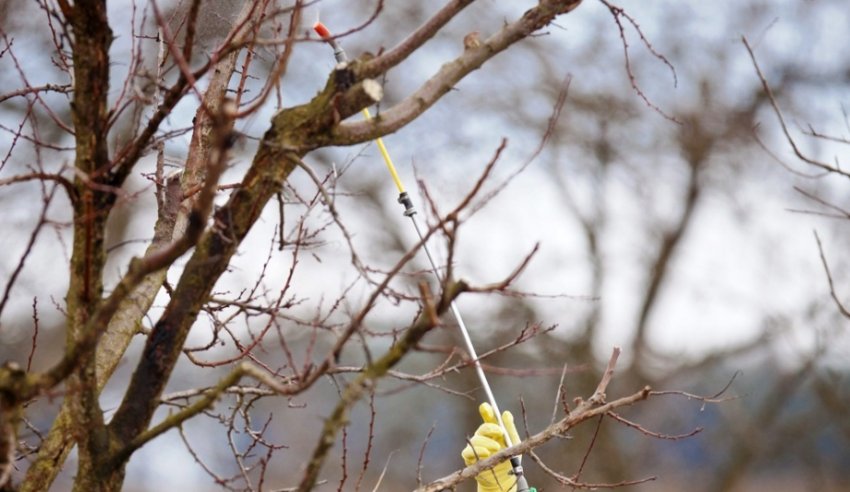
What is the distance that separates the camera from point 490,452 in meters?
3.66

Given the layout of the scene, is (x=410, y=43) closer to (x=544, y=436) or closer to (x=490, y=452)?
(x=544, y=436)

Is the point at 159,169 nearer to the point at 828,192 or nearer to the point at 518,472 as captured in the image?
the point at 518,472

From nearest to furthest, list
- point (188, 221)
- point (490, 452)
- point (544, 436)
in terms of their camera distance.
A: point (188, 221) < point (544, 436) < point (490, 452)

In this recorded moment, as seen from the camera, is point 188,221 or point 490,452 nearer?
point 188,221

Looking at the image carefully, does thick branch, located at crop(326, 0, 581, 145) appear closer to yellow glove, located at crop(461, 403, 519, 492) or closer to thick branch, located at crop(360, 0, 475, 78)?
thick branch, located at crop(360, 0, 475, 78)

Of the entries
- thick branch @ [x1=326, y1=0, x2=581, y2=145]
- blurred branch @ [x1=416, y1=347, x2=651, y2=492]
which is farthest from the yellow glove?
thick branch @ [x1=326, y1=0, x2=581, y2=145]

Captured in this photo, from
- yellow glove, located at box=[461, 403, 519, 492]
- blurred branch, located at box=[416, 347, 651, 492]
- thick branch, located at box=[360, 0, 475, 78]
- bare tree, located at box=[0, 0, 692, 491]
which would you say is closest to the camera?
bare tree, located at box=[0, 0, 692, 491]

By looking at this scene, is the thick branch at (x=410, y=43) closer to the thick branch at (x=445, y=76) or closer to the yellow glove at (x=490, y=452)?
the thick branch at (x=445, y=76)

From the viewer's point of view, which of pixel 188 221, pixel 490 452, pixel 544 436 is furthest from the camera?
pixel 490 452

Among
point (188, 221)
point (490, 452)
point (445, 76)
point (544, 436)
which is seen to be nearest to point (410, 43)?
point (445, 76)

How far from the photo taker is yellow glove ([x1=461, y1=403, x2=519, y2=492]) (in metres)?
3.65

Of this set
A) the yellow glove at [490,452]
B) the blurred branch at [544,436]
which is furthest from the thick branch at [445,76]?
the yellow glove at [490,452]

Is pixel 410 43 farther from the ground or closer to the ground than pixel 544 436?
farther from the ground

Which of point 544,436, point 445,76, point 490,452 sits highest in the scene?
point 445,76
